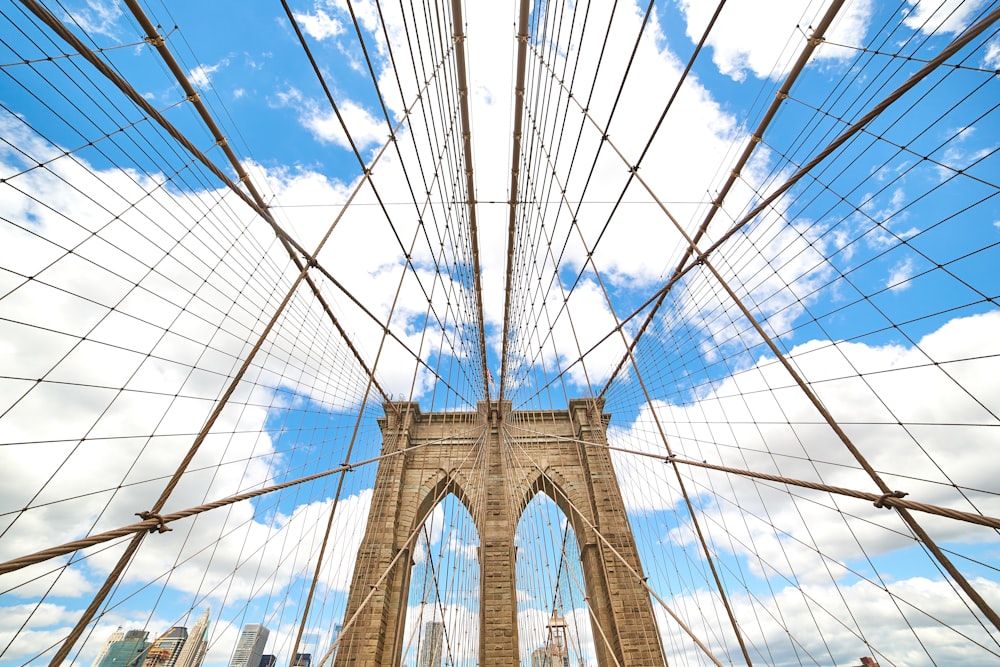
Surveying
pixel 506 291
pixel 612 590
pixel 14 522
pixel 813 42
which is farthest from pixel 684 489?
pixel 612 590

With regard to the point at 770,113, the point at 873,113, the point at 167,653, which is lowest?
the point at 167,653

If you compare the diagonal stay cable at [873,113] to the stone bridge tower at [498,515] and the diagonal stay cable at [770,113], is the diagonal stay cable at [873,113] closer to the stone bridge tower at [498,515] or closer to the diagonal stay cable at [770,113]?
the diagonal stay cable at [770,113]

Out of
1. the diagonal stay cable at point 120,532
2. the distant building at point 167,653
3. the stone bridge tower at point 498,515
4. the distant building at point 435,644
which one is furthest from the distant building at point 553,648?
the diagonal stay cable at point 120,532

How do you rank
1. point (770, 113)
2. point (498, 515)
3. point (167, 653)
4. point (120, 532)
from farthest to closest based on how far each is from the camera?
point (498, 515), point (167, 653), point (770, 113), point (120, 532)

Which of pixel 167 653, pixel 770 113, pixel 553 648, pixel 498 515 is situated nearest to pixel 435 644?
pixel 498 515

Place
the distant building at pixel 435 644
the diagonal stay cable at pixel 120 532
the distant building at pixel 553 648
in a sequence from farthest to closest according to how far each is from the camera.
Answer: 1. the distant building at pixel 435 644
2. the distant building at pixel 553 648
3. the diagonal stay cable at pixel 120 532

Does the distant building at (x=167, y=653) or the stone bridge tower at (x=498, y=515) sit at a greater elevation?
the stone bridge tower at (x=498, y=515)

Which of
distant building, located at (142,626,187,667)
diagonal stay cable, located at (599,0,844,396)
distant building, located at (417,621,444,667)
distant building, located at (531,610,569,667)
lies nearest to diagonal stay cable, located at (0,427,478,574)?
distant building, located at (142,626,187,667)

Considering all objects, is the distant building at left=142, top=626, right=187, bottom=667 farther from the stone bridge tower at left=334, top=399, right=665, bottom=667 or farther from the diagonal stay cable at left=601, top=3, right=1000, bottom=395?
the diagonal stay cable at left=601, top=3, right=1000, bottom=395

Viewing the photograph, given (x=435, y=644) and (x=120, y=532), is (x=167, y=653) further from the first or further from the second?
(x=120, y=532)
